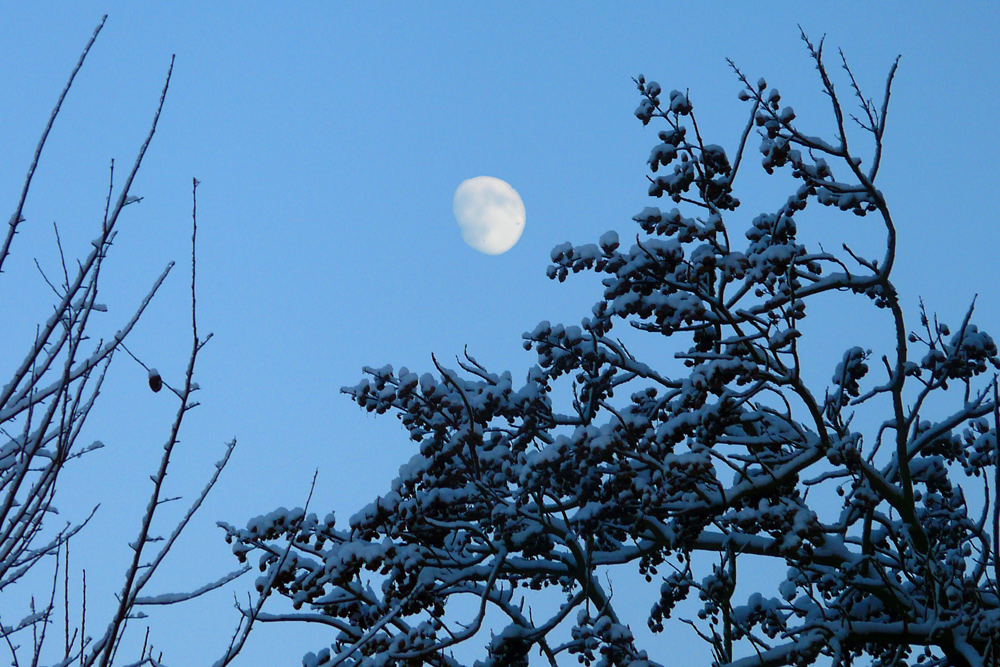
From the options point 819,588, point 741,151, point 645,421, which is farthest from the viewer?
point 819,588

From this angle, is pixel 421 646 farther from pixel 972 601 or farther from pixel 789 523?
pixel 972 601

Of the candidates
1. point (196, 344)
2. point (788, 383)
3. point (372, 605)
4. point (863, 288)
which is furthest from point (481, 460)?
point (196, 344)

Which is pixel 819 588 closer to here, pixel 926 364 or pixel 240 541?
pixel 926 364

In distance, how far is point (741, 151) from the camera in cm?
928

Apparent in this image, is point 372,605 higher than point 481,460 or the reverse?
the reverse

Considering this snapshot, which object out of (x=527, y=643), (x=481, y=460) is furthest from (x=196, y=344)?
(x=527, y=643)

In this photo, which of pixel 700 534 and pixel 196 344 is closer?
pixel 196 344

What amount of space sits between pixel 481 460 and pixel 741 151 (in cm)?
394

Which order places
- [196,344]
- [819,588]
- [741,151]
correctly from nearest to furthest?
[196,344] < [741,151] < [819,588]

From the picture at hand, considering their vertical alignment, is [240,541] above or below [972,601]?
above

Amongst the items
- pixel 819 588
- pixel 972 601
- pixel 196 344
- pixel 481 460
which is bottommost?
pixel 196 344

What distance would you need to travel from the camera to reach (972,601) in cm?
904

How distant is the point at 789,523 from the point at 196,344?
244 inches

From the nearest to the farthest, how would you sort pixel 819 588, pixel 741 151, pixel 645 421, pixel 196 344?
1. pixel 196 344
2. pixel 645 421
3. pixel 741 151
4. pixel 819 588
